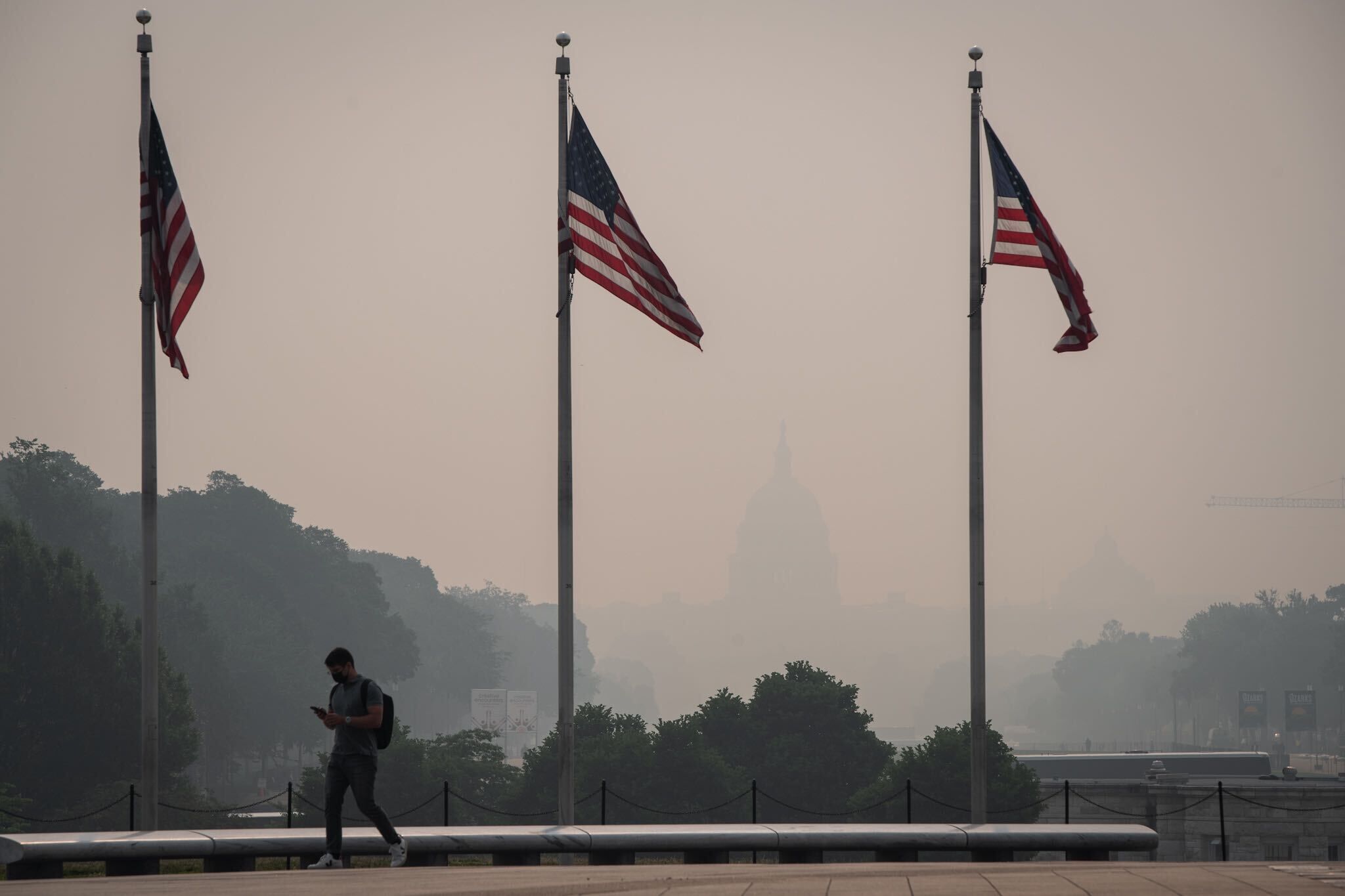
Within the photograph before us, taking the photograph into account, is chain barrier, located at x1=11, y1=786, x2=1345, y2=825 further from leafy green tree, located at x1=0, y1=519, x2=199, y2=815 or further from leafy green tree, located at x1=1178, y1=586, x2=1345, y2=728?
leafy green tree, located at x1=1178, y1=586, x2=1345, y2=728

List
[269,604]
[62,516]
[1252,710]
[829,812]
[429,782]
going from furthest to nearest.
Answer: [1252,710], [269,604], [62,516], [429,782], [829,812]

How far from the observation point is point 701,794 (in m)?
69.4

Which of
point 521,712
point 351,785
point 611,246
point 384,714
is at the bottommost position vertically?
point 521,712

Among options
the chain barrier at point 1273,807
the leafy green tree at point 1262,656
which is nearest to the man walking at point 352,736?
the chain barrier at point 1273,807

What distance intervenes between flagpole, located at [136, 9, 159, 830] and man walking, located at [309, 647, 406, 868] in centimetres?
626

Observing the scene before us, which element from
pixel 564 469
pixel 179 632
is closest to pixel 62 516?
pixel 179 632

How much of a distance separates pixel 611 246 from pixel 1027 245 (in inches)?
229

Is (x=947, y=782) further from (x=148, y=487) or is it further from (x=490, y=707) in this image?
(x=490, y=707)

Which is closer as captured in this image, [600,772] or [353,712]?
[353,712]

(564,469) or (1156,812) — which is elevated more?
(564,469)

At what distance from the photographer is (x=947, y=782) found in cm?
6656

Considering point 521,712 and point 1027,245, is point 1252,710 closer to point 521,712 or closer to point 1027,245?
point 521,712

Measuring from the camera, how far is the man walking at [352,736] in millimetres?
14195

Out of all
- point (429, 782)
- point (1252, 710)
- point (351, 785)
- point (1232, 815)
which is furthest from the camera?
point (1252, 710)
